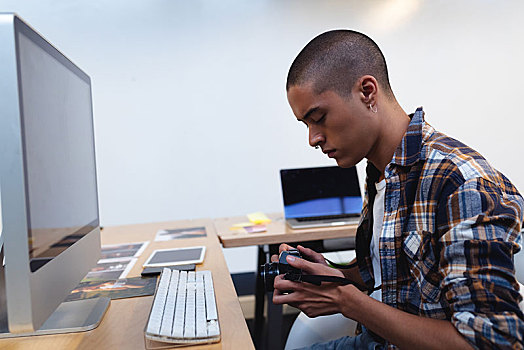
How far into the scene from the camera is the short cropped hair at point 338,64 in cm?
98

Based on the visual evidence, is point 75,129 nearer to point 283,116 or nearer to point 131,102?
point 131,102

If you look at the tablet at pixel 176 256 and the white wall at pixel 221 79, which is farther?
the white wall at pixel 221 79

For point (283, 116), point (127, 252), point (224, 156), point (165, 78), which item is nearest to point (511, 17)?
point (283, 116)

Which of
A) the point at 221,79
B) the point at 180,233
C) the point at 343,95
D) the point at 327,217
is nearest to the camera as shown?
the point at 343,95

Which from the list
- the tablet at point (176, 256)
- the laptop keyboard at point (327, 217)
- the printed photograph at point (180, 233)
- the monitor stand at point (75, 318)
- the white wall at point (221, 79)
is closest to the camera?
the monitor stand at point (75, 318)

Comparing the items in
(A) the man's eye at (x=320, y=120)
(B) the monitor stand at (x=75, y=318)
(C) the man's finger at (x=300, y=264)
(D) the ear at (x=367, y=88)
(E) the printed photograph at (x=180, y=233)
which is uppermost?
(D) the ear at (x=367, y=88)

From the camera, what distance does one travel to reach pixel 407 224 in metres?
0.90

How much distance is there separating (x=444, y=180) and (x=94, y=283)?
92 cm

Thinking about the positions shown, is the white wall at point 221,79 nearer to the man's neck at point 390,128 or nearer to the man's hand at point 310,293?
the man's neck at point 390,128

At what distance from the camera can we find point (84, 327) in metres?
0.87

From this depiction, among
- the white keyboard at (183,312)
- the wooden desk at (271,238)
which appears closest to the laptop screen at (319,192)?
the wooden desk at (271,238)

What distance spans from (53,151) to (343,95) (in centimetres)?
60

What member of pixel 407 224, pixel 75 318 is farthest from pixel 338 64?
pixel 75 318

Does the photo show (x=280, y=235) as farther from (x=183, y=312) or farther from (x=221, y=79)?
(x=221, y=79)
